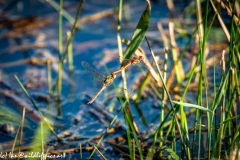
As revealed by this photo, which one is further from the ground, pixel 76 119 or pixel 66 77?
pixel 66 77

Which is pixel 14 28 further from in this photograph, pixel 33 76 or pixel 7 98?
pixel 7 98

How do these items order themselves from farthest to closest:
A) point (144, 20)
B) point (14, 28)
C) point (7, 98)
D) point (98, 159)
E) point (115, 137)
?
point (14, 28) < point (7, 98) < point (115, 137) < point (98, 159) < point (144, 20)

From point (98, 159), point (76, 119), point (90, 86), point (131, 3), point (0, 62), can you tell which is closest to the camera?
point (98, 159)

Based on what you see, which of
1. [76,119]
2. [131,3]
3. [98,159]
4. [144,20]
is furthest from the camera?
[131,3]

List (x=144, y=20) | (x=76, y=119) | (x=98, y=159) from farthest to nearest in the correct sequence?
(x=76, y=119) < (x=98, y=159) < (x=144, y=20)

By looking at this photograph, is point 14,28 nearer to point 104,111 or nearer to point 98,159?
point 104,111

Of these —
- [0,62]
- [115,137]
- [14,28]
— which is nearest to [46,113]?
[115,137]

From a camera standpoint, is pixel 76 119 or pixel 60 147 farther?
pixel 76 119

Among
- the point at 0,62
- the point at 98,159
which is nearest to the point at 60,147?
the point at 98,159

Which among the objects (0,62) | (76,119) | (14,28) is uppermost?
(14,28)
